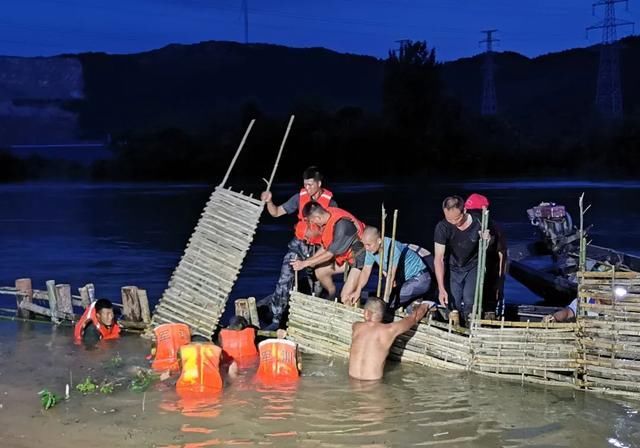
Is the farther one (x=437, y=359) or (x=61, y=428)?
(x=437, y=359)

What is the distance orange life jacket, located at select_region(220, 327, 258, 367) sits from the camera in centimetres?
1034

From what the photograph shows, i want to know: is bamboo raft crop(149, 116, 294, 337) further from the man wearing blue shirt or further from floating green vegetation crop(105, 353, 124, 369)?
the man wearing blue shirt

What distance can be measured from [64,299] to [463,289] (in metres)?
6.12

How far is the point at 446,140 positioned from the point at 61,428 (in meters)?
54.0

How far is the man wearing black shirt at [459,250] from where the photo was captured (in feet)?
32.5

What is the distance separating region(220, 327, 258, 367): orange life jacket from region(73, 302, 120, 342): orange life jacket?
6.47ft

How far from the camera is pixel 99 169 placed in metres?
57.7

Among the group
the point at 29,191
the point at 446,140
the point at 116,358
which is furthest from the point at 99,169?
the point at 116,358

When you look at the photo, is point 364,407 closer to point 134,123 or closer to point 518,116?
point 134,123

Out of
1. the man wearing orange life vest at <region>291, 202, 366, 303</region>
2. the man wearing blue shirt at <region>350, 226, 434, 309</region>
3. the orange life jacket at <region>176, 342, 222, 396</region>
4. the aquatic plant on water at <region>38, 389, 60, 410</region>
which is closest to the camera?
the aquatic plant on water at <region>38, 389, 60, 410</region>

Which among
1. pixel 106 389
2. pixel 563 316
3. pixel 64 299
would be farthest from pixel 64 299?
pixel 563 316

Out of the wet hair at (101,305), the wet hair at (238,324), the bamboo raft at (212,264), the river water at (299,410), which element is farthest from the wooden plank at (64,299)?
the wet hair at (238,324)

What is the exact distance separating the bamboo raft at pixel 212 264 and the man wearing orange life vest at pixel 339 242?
2.70ft

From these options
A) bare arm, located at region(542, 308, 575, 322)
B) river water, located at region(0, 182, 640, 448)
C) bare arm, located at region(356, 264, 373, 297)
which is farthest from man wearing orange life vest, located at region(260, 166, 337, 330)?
bare arm, located at region(542, 308, 575, 322)
